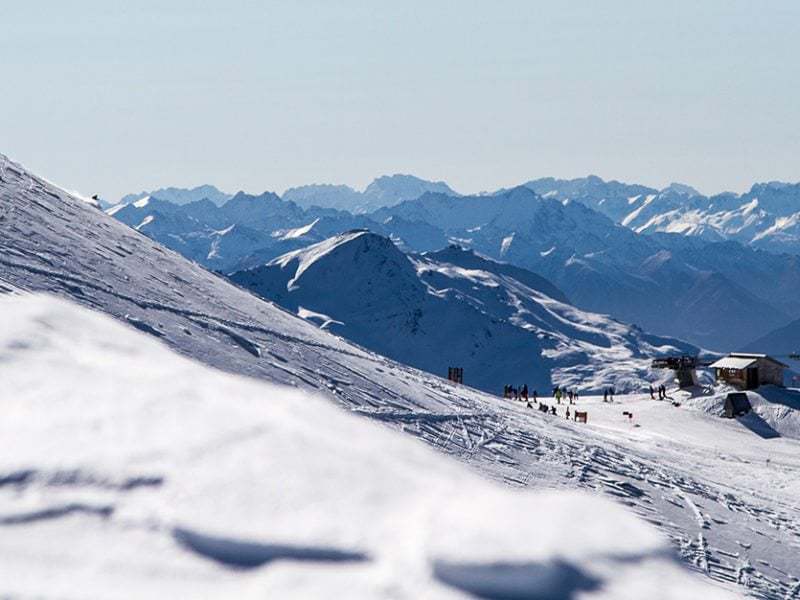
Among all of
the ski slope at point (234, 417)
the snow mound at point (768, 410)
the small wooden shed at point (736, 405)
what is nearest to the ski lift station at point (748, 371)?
the snow mound at point (768, 410)

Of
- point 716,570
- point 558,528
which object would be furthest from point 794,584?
point 558,528

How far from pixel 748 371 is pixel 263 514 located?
2371 inches

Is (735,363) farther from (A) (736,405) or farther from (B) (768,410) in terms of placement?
(A) (736,405)

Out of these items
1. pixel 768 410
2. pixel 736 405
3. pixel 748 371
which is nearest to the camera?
pixel 736 405

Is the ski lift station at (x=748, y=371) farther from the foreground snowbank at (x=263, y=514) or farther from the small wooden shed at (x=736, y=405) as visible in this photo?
the foreground snowbank at (x=263, y=514)

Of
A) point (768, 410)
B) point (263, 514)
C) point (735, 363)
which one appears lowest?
point (263, 514)

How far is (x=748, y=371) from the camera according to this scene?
5953 cm

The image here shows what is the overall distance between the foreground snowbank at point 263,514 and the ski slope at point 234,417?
16mm

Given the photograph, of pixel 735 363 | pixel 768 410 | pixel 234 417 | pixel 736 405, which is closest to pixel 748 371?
pixel 735 363

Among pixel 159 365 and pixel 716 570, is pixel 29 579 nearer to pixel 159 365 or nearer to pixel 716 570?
pixel 159 365

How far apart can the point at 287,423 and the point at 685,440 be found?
4130 centimetres

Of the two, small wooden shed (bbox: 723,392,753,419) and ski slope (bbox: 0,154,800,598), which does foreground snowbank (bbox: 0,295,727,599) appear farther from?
small wooden shed (bbox: 723,392,753,419)

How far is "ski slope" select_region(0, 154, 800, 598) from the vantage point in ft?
12.7

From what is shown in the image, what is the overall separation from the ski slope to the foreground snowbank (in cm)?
A: 2
